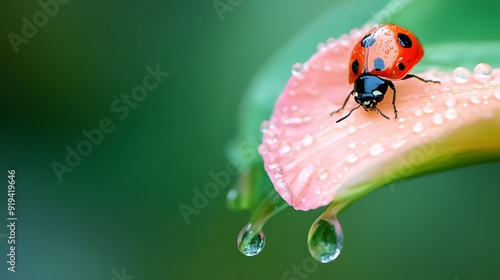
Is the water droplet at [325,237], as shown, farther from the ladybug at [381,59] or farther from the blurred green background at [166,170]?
the blurred green background at [166,170]

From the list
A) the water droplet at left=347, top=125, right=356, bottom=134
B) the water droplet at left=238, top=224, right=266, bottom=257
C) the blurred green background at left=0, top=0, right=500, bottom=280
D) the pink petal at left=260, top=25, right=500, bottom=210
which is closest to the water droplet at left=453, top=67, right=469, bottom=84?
the pink petal at left=260, top=25, right=500, bottom=210

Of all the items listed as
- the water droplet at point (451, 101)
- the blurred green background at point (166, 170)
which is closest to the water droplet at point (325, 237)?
the water droplet at point (451, 101)

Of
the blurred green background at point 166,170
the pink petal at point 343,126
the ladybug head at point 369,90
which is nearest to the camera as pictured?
the pink petal at point 343,126

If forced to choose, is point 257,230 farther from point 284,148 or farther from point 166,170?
point 166,170

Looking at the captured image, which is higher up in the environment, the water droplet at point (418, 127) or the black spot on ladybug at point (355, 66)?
the black spot on ladybug at point (355, 66)

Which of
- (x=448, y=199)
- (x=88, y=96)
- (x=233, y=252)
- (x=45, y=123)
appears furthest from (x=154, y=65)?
(x=448, y=199)

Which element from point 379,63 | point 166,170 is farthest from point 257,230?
point 166,170
